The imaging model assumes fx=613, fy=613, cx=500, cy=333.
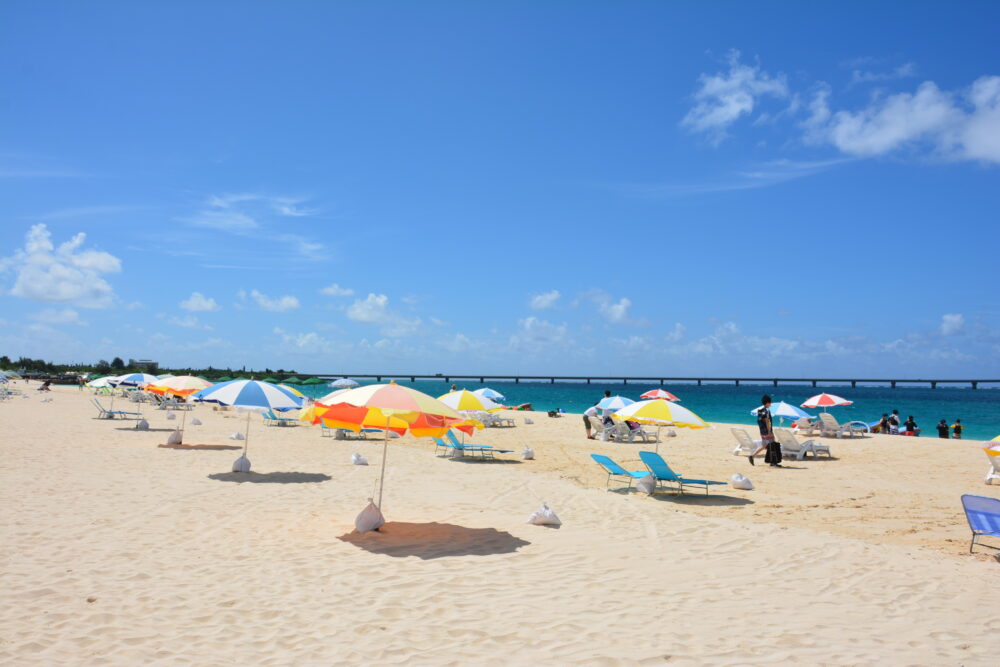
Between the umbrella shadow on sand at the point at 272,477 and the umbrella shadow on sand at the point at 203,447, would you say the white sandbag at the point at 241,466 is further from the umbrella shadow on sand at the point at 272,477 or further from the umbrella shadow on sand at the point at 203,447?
the umbrella shadow on sand at the point at 203,447

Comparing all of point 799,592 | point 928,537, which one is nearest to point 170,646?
point 799,592

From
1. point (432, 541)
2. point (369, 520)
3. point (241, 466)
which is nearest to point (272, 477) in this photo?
point (241, 466)

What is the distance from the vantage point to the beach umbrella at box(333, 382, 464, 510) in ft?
22.2

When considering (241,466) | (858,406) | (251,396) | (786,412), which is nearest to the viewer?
(251,396)

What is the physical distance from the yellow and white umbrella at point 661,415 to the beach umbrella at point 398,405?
167 inches

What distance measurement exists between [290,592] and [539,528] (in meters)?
3.47

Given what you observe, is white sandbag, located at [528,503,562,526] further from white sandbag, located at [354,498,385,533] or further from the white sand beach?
white sandbag, located at [354,498,385,533]

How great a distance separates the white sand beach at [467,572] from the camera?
13.8 ft

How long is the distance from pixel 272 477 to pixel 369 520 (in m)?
4.72

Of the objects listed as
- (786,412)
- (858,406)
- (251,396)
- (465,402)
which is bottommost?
(858,406)

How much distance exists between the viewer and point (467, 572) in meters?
5.87

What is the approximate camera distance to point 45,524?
23.0ft

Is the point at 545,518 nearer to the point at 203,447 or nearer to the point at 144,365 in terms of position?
the point at 203,447

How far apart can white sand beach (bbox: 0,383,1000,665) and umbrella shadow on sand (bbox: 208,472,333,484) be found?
0.09 m
